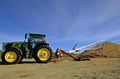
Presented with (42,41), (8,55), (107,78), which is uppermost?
(42,41)

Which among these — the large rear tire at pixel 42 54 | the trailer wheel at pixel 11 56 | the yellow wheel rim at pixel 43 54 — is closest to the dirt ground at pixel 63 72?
the trailer wheel at pixel 11 56

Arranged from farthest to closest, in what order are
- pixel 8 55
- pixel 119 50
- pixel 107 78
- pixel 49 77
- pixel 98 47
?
pixel 119 50 < pixel 98 47 < pixel 8 55 < pixel 49 77 < pixel 107 78

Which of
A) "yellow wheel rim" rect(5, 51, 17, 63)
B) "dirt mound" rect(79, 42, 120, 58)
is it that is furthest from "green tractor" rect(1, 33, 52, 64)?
"dirt mound" rect(79, 42, 120, 58)

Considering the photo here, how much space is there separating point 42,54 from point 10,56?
94.7 inches

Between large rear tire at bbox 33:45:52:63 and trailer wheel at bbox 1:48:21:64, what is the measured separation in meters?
1.33

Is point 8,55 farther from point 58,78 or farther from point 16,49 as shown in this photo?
point 58,78

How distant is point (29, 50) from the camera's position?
47.3 feet

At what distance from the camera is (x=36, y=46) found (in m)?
14.6

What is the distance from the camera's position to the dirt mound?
19.1m

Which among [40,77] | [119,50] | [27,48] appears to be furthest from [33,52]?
[119,50]

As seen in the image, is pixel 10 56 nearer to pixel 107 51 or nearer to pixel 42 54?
pixel 42 54

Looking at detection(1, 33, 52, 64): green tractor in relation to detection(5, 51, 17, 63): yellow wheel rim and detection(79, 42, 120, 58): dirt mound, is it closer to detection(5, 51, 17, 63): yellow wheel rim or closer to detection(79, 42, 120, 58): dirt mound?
detection(5, 51, 17, 63): yellow wheel rim

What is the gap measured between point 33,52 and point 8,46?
6.63 ft

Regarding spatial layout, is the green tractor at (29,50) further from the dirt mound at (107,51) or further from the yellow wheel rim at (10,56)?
the dirt mound at (107,51)
